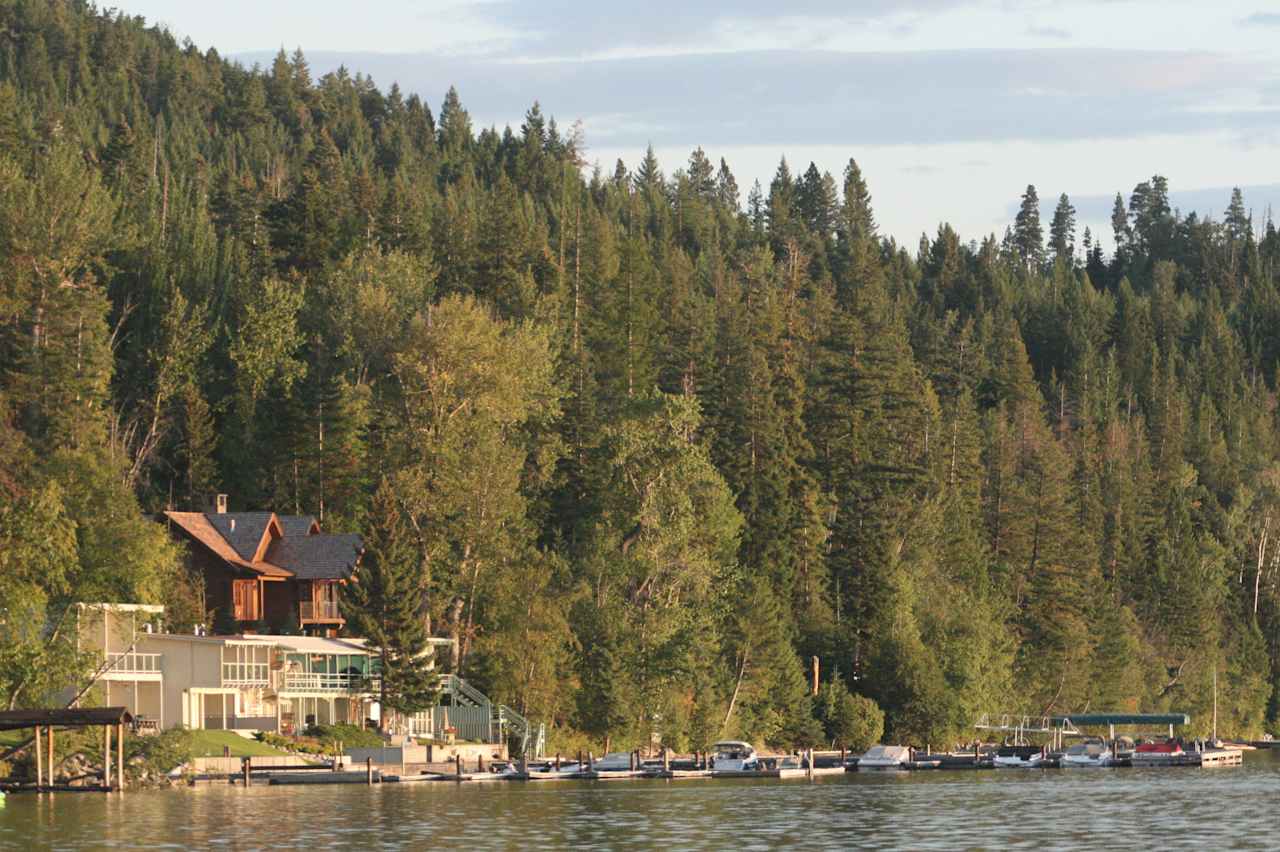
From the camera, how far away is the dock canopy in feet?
235


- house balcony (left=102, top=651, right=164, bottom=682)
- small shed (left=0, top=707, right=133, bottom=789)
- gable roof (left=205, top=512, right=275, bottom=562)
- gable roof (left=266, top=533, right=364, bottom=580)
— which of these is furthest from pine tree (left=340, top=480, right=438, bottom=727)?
small shed (left=0, top=707, right=133, bottom=789)

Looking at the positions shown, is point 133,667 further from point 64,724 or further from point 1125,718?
point 1125,718

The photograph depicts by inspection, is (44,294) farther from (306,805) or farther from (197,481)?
(306,805)

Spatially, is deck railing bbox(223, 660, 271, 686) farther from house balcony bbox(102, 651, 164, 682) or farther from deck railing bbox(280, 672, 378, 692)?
house balcony bbox(102, 651, 164, 682)

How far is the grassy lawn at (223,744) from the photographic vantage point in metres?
87.6

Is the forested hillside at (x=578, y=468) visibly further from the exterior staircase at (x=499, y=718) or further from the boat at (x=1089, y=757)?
the boat at (x=1089, y=757)

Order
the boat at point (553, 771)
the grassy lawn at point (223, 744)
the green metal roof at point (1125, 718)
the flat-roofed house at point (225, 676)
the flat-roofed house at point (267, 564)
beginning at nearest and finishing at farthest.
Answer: the grassy lawn at point (223, 744) → the boat at point (553, 771) → the flat-roofed house at point (225, 676) → the flat-roofed house at point (267, 564) → the green metal roof at point (1125, 718)

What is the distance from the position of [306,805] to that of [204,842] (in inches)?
595

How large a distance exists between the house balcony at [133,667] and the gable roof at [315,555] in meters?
16.0

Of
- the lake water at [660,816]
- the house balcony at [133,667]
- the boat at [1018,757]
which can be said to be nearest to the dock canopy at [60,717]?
the lake water at [660,816]

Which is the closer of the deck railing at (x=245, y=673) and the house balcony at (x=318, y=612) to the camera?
the deck railing at (x=245, y=673)

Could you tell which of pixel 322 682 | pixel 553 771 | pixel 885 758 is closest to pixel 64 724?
pixel 322 682

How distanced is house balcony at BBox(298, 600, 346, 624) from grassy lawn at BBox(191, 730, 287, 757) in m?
18.2

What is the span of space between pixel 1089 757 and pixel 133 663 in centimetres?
5435
